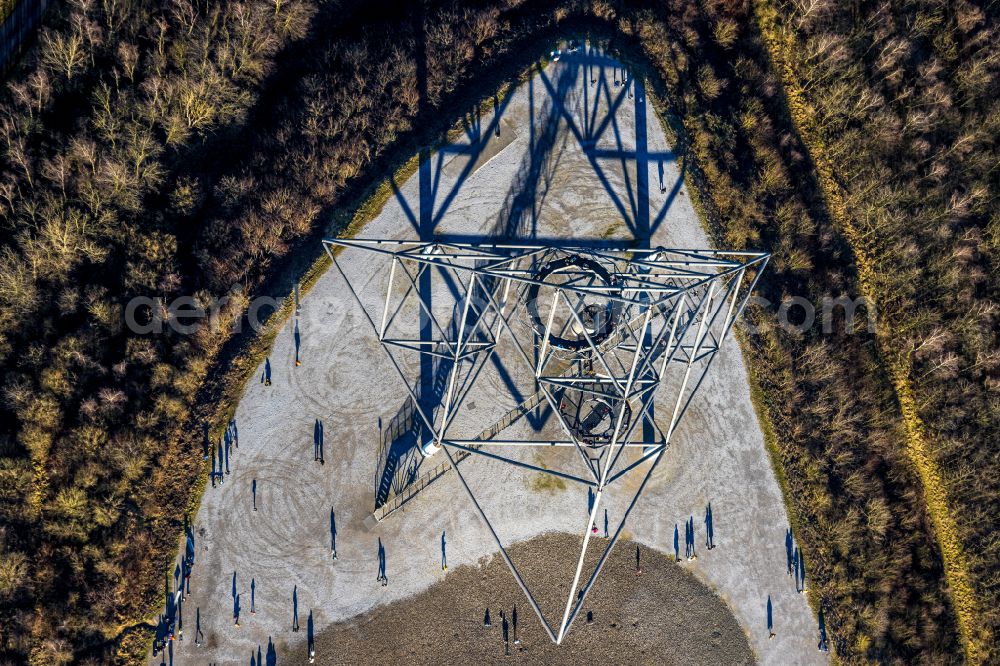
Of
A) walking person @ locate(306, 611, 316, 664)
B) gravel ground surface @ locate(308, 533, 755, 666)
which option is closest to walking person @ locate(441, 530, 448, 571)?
gravel ground surface @ locate(308, 533, 755, 666)

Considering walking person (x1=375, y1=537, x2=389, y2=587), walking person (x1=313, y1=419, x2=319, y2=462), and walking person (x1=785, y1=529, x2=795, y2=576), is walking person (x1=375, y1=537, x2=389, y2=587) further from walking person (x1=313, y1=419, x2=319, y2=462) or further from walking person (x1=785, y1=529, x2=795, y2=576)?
walking person (x1=785, y1=529, x2=795, y2=576)

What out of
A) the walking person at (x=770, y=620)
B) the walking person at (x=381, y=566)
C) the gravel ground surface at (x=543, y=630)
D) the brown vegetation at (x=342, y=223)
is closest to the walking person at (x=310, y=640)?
the gravel ground surface at (x=543, y=630)

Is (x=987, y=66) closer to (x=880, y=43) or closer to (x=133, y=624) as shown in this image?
(x=880, y=43)

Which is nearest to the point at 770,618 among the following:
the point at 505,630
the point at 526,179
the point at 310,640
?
the point at 505,630

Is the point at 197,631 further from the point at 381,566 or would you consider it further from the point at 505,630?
the point at 505,630

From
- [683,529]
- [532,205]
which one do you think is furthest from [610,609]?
[532,205]

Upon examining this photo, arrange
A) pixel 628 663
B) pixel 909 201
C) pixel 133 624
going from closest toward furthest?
pixel 133 624 → pixel 628 663 → pixel 909 201

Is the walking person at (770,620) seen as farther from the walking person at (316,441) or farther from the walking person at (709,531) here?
the walking person at (316,441)

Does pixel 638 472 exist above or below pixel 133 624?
above
